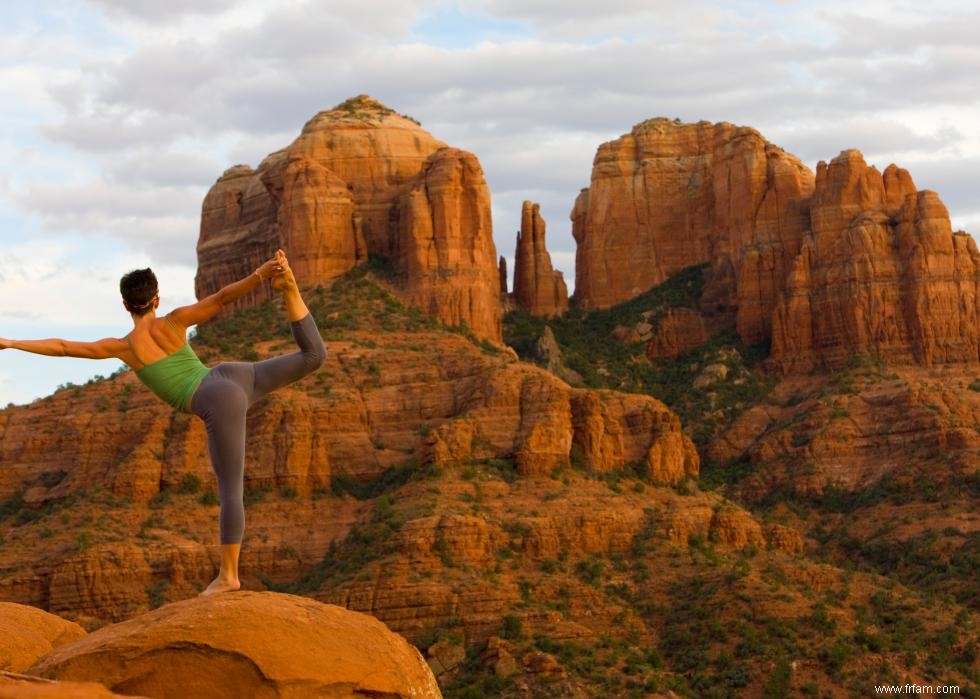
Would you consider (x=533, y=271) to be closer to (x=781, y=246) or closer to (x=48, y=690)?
(x=781, y=246)

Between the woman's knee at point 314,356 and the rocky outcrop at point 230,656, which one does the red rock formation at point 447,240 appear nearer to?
the woman's knee at point 314,356

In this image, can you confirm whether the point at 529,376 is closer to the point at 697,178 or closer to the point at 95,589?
the point at 95,589

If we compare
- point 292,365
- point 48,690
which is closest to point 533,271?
point 292,365

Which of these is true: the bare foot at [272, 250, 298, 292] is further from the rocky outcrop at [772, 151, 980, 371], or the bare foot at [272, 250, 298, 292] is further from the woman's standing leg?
the rocky outcrop at [772, 151, 980, 371]

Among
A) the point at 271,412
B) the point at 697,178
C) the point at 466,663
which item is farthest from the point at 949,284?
the point at 466,663

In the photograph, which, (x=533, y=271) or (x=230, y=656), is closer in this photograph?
(x=230, y=656)

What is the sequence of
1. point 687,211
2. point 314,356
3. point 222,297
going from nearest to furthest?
point 222,297 < point 314,356 < point 687,211

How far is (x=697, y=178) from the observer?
15438cm

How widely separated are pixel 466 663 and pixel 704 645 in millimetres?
10431

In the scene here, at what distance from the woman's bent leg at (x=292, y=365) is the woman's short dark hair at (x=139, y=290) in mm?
1266

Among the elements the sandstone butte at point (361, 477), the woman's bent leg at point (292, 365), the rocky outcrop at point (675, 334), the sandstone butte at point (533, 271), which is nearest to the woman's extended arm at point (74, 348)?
the woman's bent leg at point (292, 365)

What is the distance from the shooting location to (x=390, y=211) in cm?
12069

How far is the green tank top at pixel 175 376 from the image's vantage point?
22.2 metres

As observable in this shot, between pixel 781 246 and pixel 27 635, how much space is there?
118745 mm
